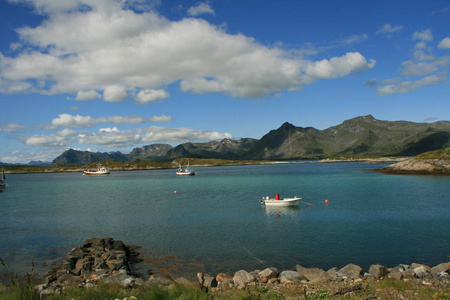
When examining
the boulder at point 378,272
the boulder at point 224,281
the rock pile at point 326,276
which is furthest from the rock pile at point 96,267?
the boulder at point 378,272

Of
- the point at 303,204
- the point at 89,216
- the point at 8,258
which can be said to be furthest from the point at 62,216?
the point at 303,204

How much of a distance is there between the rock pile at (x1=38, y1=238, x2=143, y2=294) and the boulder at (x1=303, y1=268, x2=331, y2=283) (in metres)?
10.3

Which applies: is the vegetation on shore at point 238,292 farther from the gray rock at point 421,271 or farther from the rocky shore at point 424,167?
the rocky shore at point 424,167

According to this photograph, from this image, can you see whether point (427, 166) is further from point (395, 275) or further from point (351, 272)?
point (351, 272)

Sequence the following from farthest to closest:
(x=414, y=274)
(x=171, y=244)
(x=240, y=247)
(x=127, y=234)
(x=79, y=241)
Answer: (x=127, y=234)
(x=79, y=241)
(x=171, y=244)
(x=240, y=247)
(x=414, y=274)

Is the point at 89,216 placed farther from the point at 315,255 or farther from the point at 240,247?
the point at 315,255

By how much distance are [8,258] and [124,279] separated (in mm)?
15495

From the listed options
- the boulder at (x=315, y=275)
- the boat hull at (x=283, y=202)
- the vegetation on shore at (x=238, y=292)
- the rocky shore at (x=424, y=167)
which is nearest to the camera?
the vegetation on shore at (x=238, y=292)

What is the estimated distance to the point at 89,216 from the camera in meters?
46.2

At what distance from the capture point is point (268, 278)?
18.6 m

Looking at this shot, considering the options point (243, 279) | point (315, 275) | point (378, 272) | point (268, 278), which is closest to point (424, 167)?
point (378, 272)

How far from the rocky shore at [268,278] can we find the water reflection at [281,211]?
74.9 ft

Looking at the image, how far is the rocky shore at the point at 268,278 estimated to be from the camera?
48.4 ft

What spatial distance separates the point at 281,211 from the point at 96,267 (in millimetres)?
29570
